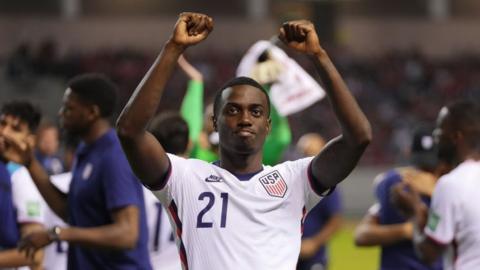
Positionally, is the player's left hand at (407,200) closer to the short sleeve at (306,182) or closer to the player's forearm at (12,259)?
the short sleeve at (306,182)

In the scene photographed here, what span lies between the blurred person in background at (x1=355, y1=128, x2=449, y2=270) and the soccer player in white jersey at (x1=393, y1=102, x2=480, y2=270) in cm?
125

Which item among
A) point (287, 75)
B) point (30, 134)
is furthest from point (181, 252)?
point (287, 75)

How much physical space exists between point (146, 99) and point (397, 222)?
3.42 m

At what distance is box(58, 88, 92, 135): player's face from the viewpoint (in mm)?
6148

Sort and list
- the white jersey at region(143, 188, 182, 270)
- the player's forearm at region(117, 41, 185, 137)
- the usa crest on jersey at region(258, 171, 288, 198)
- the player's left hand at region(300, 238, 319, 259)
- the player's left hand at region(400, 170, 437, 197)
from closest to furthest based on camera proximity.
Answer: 1. the player's forearm at region(117, 41, 185, 137)
2. the usa crest on jersey at region(258, 171, 288, 198)
3. the player's left hand at region(400, 170, 437, 197)
4. the white jersey at region(143, 188, 182, 270)
5. the player's left hand at region(300, 238, 319, 259)

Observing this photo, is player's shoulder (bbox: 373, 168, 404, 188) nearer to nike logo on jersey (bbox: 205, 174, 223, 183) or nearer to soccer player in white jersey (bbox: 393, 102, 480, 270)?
soccer player in white jersey (bbox: 393, 102, 480, 270)

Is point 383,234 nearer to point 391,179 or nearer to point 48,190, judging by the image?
point 391,179

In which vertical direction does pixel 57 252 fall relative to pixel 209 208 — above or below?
below

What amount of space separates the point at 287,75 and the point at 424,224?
8.49 ft

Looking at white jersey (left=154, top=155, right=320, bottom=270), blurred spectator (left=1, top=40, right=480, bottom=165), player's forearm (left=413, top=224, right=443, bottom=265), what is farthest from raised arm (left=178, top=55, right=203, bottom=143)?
blurred spectator (left=1, top=40, right=480, bottom=165)

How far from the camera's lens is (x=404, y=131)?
2945cm

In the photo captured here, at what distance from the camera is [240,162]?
4.68m

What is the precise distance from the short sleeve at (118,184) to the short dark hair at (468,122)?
1701 millimetres

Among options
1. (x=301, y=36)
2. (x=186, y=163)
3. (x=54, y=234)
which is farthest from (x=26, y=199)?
(x=301, y=36)
